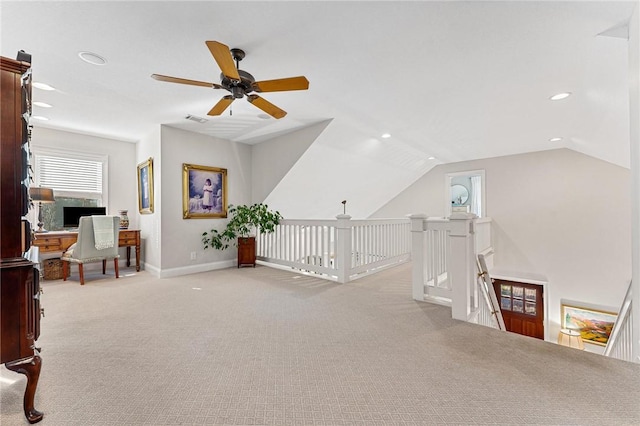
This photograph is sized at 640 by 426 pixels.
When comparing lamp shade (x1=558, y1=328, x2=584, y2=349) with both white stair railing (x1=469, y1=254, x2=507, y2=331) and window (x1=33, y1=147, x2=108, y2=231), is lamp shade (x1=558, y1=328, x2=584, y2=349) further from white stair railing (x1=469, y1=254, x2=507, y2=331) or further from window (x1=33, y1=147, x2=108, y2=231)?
window (x1=33, y1=147, x2=108, y2=231)

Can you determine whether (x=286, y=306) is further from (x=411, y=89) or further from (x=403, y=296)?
(x=411, y=89)

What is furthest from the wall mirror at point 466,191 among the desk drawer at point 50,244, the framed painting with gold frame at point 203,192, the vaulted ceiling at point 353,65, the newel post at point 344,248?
the desk drawer at point 50,244

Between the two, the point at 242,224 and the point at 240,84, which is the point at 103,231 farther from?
the point at 240,84

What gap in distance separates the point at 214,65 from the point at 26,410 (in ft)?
8.51

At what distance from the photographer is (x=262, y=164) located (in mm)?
5098

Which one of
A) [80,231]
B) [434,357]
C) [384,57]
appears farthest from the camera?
[80,231]

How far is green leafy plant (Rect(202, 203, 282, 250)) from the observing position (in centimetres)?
467

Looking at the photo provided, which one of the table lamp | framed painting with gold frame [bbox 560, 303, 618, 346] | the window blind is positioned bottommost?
framed painting with gold frame [bbox 560, 303, 618, 346]

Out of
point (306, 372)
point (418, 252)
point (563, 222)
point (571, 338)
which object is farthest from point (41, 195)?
point (571, 338)

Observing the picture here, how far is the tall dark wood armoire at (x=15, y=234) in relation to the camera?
1213 mm

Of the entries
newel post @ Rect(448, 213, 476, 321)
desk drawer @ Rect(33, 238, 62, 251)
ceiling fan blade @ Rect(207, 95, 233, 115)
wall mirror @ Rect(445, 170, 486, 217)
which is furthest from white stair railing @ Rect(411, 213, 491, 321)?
desk drawer @ Rect(33, 238, 62, 251)

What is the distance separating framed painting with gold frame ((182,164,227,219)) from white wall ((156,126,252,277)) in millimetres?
77

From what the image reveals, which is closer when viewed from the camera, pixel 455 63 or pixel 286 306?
pixel 455 63

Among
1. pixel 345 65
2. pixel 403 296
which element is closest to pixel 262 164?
pixel 345 65
